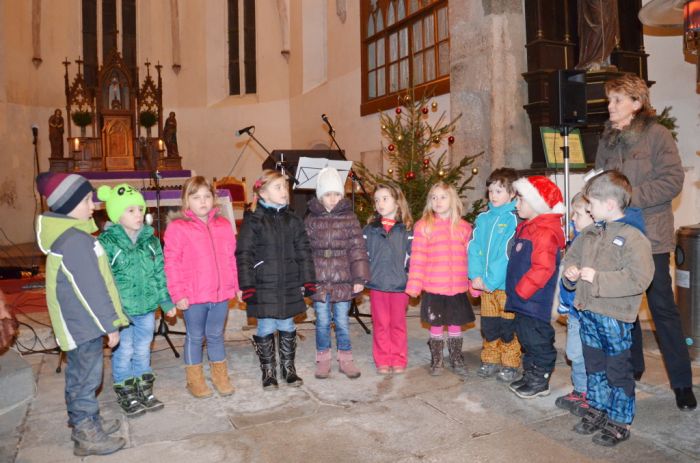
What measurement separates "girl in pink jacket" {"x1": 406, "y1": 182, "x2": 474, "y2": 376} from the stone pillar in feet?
9.56

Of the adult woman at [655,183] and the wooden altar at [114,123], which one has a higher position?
the wooden altar at [114,123]

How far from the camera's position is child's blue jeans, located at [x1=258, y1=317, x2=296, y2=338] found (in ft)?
13.9

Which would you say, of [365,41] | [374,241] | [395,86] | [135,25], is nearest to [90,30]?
[135,25]

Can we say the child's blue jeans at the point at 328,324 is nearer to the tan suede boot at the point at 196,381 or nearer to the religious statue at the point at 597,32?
the tan suede boot at the point at 196,381

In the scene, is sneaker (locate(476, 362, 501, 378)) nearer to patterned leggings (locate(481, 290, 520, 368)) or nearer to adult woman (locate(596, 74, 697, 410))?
patterned leggings (locate(481, 290, 520, 368))

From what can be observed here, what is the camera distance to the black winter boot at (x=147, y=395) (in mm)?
3847

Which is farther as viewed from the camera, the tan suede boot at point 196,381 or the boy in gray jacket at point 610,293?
the tan suede boot at point 196,381

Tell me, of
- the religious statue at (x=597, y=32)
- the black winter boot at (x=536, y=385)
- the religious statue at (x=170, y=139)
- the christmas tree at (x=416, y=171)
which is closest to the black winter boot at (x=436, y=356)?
the black winter boot at (x=536, y=385)

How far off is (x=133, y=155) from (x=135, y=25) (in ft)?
19.4

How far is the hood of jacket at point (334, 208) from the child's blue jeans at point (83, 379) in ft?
5.90

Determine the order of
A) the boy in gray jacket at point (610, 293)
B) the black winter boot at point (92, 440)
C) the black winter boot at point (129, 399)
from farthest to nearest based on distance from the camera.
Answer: the black winter boot at point (129, 399)
the black winter boot at point (92, 440)
the boy in gray jacket at point (610, 293)

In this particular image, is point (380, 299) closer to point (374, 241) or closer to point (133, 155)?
point (374, 241)

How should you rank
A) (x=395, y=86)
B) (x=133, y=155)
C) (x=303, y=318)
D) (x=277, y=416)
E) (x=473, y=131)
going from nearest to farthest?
(x=277, y=416)
(x=303, y=318)
(x=473, y=131)
(x=395, y=86)
(x=133, y=155)

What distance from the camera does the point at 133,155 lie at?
12812mm
